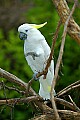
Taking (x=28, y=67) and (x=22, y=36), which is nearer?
(x=22, y=36)

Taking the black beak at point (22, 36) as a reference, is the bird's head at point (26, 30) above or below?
above

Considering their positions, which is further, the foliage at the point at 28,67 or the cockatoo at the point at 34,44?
the foliage at the point at 28,67

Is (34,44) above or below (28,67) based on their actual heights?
below

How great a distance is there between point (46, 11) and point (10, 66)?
1.50 ft

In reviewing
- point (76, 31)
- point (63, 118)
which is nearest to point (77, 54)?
point (76, 31)

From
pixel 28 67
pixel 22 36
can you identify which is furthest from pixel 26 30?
pixel 28 67

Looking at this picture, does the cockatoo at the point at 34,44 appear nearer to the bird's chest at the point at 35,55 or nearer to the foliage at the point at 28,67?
the bird's chest at the point at 35,55

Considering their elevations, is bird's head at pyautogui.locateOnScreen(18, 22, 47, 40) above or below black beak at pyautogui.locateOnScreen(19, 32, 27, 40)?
above

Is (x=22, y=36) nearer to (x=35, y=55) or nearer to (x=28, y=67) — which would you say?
(x=35, y=55)

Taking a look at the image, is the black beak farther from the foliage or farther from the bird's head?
the foliage

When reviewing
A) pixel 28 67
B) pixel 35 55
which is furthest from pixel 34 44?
pixel 28 67

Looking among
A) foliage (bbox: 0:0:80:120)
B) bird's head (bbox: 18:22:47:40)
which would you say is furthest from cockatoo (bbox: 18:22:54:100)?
foliage (bbox: 0:0:80:120)

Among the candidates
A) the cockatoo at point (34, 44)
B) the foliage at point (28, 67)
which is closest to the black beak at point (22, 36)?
the cockatoo at point (34, 44)

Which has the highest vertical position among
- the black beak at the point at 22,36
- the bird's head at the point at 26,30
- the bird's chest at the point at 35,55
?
the bird's head at the point at 26,30
